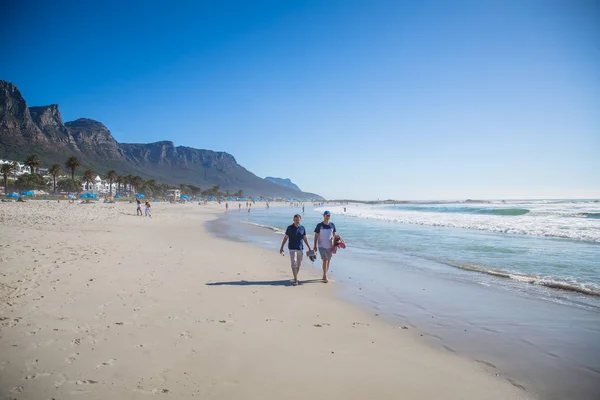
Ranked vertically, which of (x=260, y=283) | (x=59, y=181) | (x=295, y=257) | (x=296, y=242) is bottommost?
(x=260, y=283)

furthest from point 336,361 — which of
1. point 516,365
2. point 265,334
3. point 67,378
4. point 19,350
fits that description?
point 19,350

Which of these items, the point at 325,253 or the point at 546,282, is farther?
the point at 325,253

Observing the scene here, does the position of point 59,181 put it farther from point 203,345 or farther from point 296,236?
point 203,345

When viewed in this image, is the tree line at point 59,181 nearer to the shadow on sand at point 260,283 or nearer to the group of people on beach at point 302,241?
the shadow on sand at point 260,283

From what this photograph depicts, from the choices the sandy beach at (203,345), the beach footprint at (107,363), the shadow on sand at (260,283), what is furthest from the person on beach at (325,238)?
the beach footprint at (107,363)

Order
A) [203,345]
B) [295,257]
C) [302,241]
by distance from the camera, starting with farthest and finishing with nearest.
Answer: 1. [295,257]
2. [302,241]
3. [203,345]

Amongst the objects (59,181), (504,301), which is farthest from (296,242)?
(59,181)

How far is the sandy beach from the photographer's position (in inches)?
146

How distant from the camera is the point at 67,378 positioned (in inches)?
146

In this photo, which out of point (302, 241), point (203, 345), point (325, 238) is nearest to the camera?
point (203, 345)

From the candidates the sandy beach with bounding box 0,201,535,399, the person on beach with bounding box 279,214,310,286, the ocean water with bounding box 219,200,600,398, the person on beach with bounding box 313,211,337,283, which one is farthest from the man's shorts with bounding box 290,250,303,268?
the ocean water with bounding box 219,200,600,398

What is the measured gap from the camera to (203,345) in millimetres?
4770

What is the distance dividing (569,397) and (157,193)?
13807cm

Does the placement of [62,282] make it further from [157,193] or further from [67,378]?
[157,193]
